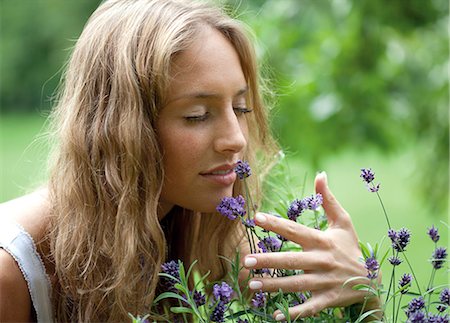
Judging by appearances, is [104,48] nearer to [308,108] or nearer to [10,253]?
[10,253]

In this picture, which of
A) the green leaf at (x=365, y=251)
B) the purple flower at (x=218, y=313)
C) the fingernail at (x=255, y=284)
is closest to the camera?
the purple flower at (x=218, y=313)

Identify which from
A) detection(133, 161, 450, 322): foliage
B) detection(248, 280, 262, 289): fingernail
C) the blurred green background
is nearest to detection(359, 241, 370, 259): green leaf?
detection(133, 161, 450, 322): foliage

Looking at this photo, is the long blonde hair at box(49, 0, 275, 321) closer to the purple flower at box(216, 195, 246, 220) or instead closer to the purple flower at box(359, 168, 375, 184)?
the purple flower at box(216, 195, 246, 220)

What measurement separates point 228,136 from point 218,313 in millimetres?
399

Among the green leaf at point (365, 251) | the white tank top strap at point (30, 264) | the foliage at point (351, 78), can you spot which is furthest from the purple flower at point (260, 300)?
the foliage at point (351, 78)

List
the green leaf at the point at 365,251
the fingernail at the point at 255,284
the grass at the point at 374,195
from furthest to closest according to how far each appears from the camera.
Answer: the grass at the point at 374,195
the green leaf at the point at 365,251
the fingernail at the point at 255,284

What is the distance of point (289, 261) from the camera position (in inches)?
56.0

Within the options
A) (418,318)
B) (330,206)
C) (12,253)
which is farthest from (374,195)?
(418,318)

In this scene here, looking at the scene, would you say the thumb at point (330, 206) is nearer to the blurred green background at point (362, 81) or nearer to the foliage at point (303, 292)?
the foliage at point (303, 292)

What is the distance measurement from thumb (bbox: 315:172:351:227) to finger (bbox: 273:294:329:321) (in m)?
0.21

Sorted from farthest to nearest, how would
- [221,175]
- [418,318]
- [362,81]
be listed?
[362,81], [221,175], [418,318]

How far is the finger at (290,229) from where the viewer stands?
1432mm

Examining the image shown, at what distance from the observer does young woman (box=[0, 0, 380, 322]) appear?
154 centimetres

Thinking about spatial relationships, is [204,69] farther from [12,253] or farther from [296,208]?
[12,253]
